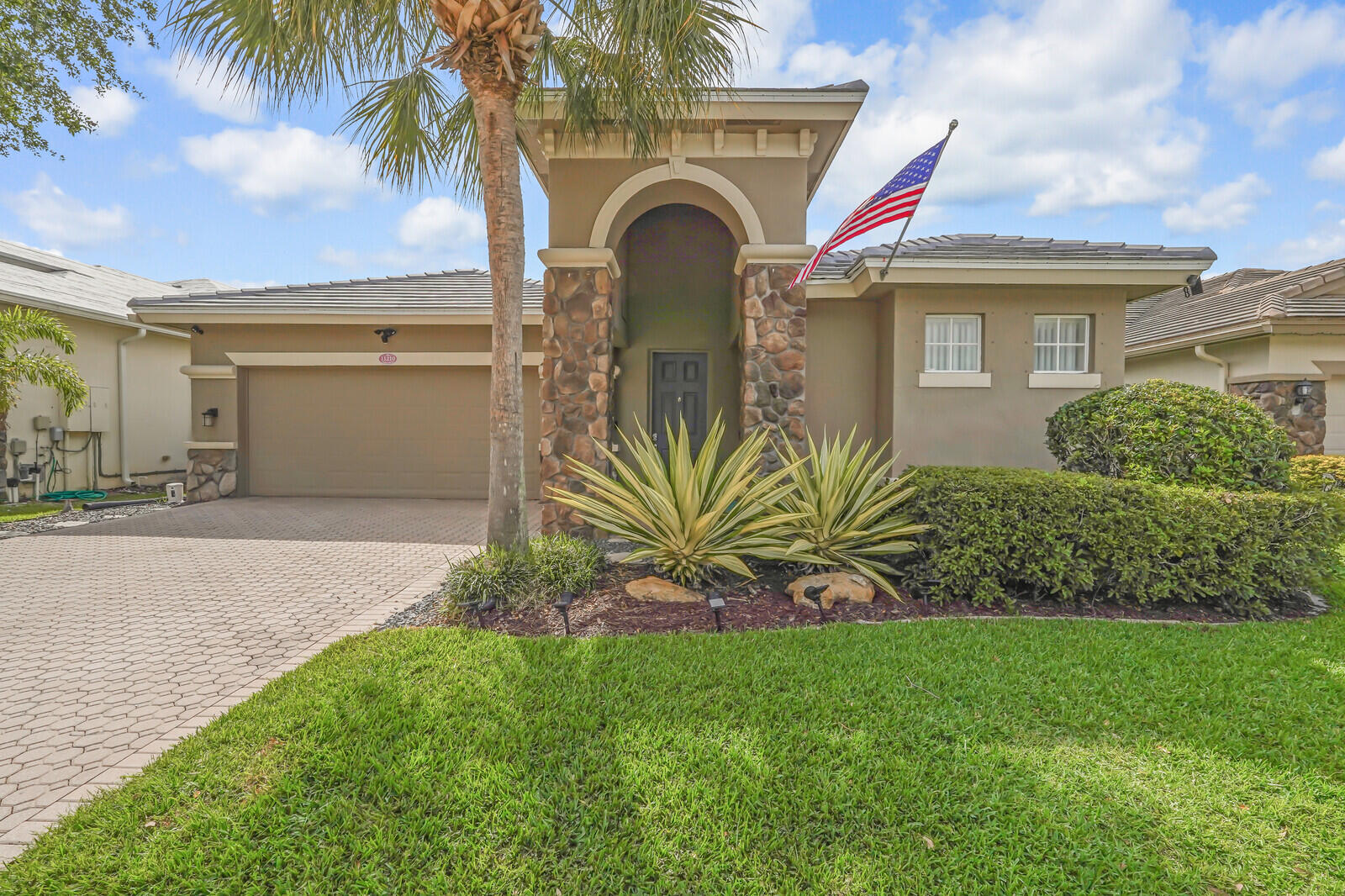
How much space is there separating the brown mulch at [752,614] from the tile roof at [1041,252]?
482cm

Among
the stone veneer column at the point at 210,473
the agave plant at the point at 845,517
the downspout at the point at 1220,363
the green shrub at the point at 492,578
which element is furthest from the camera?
the stone veneer column at the point at 210,473

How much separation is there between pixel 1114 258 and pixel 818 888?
887cm

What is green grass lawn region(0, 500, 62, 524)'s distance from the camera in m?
9.27

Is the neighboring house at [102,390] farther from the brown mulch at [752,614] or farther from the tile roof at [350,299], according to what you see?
the brown mulch at [752,614]

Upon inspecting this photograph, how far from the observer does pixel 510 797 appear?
2420mm

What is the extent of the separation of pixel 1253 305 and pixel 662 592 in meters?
12.3

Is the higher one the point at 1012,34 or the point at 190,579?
the point at 1012,34

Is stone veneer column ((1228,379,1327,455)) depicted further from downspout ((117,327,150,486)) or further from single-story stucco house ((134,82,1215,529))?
downspout ((117,327,150,486))

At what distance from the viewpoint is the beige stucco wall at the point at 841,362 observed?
900cm

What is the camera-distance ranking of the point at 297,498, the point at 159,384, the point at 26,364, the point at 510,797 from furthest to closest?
the point at 159,384 → the point at 297,498 → the point at 26,364 → the point at 510,797

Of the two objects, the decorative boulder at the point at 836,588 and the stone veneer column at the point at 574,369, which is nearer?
the decorative boulder at the point at 836,588

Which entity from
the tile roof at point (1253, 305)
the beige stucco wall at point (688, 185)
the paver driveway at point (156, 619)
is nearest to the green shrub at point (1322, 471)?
the tile roof at point (1253, 305)

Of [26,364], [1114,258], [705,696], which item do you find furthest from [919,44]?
[26,364]

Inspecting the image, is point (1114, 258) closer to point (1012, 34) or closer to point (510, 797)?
point (1012, 34)
